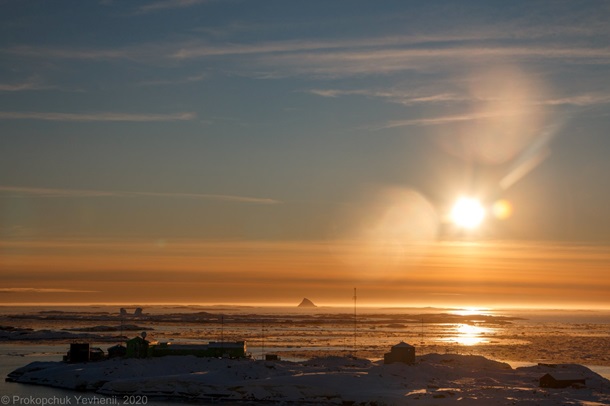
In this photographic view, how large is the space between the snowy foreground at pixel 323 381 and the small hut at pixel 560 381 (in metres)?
0.69

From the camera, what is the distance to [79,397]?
1949 inches

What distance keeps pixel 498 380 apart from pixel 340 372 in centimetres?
1127

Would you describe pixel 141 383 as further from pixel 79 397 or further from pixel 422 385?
pixel 422 385

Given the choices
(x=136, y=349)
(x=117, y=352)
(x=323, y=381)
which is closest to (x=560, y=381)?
(x=323, y=381)

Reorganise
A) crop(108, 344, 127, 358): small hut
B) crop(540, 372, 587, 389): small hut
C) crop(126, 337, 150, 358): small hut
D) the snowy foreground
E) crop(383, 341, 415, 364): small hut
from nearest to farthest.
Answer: the snowy foreground < crop(540, 372, 587, 389): small hut < crop(383, 341, 415, 364): small hut < crop(126, 337, 150, 358): small hut < crop(108, 344, 127, 358): small hut

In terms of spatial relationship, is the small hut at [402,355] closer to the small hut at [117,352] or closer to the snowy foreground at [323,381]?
the snowy foreground at [323,381]

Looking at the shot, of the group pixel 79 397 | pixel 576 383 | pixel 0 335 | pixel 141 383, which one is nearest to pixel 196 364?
pixel 141 383

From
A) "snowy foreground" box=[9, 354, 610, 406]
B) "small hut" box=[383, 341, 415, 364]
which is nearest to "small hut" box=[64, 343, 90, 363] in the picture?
"snowy foreground" box=[9, 354, 610, 406]

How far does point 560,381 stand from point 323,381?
16.0 metres

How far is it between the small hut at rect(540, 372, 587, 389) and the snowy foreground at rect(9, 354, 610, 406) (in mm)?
686

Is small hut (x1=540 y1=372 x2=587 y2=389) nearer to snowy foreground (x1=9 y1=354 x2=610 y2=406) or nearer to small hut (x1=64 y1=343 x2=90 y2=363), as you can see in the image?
snowy foreground (x1=9 y1=354 x2=610 y2=406)

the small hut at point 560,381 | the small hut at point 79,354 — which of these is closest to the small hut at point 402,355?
the small hut at point 560,381

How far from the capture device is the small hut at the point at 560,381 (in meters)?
51.5

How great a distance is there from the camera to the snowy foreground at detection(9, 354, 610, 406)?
155ft
